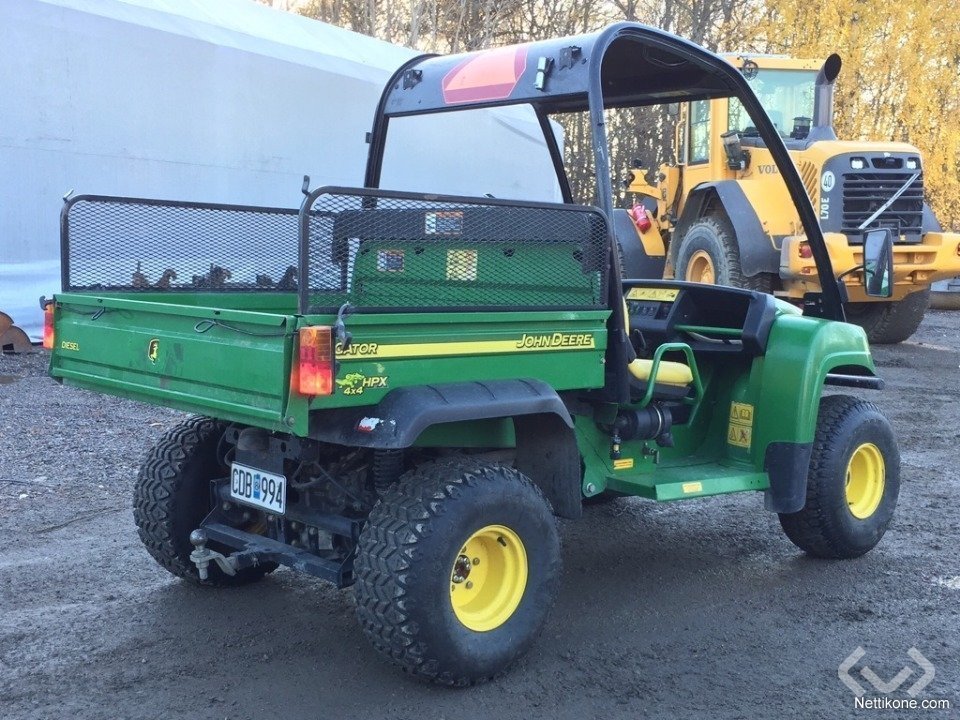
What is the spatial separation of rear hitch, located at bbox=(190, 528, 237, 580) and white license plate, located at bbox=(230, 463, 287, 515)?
21cm

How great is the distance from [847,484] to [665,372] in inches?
47.7

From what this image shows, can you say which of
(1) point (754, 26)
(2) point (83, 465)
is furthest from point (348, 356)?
(1) point (754, 26)

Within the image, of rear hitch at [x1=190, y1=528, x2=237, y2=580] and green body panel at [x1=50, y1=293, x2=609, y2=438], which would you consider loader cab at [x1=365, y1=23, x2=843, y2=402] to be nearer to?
green body panel at [x1=50, y1=293, x2=609, y2=438]

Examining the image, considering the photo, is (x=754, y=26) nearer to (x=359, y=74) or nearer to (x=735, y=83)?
(x=359, y=74)

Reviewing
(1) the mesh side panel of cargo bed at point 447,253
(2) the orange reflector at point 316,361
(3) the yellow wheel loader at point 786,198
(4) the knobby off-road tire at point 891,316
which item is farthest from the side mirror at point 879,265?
(4) the knobby off-road tire at point 891,316

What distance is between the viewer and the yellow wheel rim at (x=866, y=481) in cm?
519

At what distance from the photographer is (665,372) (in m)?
4.60

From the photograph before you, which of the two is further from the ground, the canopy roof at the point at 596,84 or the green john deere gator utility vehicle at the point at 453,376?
the canopy roof at the point at 596,84

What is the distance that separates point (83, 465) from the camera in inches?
258

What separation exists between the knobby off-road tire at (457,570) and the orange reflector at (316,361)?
0.54m

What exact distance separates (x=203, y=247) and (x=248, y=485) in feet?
4.18

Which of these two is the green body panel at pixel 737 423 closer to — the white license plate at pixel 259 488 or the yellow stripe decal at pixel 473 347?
the yellow stripe decal at pixel 473 347

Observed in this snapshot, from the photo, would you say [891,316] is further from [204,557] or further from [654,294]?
[204,557]

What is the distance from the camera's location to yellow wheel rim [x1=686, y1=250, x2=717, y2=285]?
11891mm
